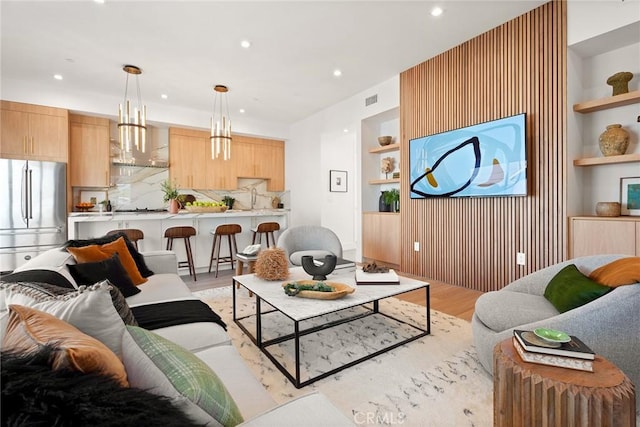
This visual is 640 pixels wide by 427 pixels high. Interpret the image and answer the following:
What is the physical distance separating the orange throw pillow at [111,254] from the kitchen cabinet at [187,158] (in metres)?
3.53

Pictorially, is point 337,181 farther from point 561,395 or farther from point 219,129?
point 561,395

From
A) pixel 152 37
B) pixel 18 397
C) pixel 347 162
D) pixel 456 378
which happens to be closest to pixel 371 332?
pixel 456 378

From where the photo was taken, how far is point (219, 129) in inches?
176

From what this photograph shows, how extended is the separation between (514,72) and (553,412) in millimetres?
3350

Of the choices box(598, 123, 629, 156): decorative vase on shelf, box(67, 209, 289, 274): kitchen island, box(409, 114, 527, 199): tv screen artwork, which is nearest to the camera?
box(598, 123, 629, 156): decorative vase on shelf

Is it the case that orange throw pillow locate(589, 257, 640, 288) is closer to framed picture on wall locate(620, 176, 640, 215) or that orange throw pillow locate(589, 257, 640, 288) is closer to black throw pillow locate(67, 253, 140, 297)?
framed picture on wall locate(620, 176, 640, 215)

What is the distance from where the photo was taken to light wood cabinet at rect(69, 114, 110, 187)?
500 cm

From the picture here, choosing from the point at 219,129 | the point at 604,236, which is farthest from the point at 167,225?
the point at 604,236

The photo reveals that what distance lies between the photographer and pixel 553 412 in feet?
3.52

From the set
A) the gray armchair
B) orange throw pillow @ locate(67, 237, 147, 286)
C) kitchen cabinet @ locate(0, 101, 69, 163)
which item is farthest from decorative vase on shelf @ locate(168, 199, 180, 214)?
orange throw pillow @ locate(67, 237, 147, 286)

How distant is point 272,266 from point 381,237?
285 centimetres

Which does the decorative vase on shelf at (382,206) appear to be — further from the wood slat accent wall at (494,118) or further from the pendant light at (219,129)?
the pendant light at (219,129)

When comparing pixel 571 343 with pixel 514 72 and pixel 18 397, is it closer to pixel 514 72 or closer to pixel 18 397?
pixel 18 397

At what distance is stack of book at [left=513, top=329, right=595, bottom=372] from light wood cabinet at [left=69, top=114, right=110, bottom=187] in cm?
611
